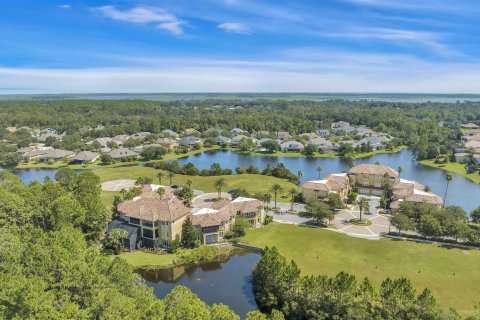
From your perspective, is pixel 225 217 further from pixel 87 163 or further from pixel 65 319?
pixel 87 163

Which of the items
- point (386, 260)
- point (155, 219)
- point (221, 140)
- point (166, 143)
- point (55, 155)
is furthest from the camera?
point (221, 140)

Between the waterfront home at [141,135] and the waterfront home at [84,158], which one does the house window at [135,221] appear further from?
the waterfront home at [141,135]

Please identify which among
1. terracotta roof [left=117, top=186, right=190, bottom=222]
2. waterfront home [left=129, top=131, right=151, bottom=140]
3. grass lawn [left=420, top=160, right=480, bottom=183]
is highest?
terracotta roof [left=117, top=186, right=190, bottom=222]

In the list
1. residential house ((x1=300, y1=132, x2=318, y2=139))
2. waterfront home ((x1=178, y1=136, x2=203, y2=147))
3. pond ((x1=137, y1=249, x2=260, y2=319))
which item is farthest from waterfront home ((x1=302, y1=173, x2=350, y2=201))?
waterfront home ((x1=178, y1=136, x2=203, y2=147))

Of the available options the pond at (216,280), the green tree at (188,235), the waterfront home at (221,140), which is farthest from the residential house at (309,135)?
the pond at (216,280)

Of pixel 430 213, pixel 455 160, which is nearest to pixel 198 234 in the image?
pixel 430 213

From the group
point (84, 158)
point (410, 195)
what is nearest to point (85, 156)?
point (84, 158)

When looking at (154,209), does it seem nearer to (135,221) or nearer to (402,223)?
(135,221)

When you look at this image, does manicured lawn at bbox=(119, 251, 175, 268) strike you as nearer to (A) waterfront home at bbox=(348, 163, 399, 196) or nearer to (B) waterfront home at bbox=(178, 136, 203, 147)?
(A) waterfront home at bbox=(348, 163, 399, 196)
